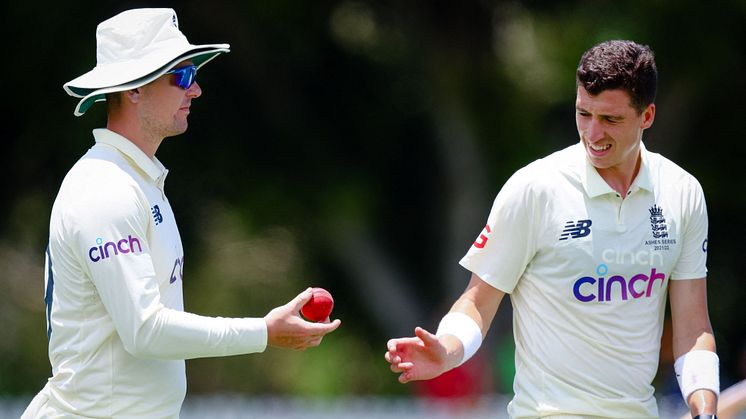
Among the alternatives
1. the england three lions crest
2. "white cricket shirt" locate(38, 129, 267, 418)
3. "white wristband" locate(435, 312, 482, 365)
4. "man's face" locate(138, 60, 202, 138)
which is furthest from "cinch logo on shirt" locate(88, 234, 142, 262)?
the england three lions crest

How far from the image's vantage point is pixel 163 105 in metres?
4.19

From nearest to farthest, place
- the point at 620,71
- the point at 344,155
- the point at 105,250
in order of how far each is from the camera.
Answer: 1. the point at 105,250
2. the point at 620,71
3. the point at 344,155

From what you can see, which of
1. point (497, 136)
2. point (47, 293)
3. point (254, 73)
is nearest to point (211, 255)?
point (254, 73)

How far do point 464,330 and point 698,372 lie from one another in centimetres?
80

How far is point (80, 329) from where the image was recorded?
3.96m

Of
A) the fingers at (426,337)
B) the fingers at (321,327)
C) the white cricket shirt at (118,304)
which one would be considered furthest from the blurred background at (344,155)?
the white cricket shirt at (118,304)

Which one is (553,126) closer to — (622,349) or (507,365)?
(507,365)

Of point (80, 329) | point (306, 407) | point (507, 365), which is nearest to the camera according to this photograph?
point (80, 329)

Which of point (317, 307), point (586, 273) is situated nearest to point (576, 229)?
point (586, 273)

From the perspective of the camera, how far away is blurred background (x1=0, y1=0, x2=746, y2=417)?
13711 mm

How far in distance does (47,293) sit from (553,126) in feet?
33.1

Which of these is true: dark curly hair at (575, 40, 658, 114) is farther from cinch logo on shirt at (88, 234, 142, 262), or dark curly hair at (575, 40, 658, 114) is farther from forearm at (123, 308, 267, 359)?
cinch logo on shirt at (88, 234, 142, 262)

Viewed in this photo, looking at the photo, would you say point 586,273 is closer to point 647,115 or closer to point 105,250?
point 647,115

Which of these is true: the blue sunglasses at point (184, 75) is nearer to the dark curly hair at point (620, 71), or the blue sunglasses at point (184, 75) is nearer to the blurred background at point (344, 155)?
the dark curly hair at point (620, 71)
